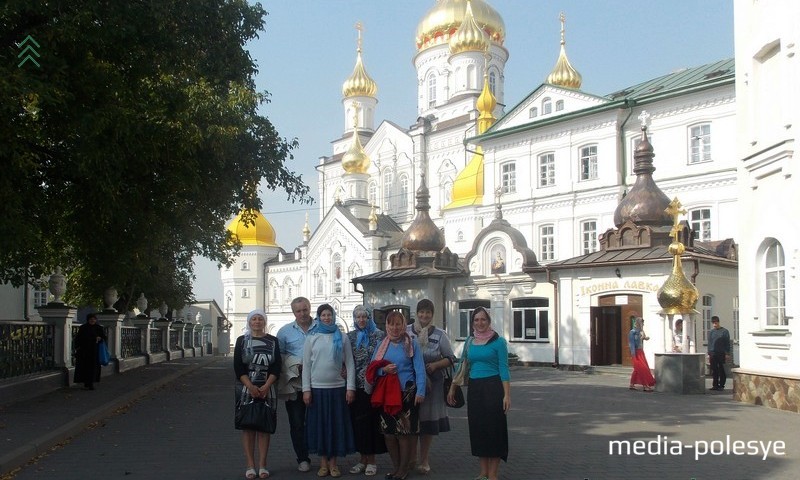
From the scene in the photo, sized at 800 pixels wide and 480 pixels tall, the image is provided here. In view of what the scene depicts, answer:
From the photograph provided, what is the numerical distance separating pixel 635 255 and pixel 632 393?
7.61 meters

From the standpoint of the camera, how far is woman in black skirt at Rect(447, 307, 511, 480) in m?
7.48

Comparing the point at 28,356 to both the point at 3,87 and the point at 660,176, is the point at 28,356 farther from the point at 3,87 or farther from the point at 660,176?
the point at 660,176

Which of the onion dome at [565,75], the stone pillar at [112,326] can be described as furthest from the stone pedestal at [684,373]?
the onion dome at [565,75]

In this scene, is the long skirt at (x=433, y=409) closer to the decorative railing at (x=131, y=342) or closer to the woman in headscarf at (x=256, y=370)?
the woman in headscarf at (x=256, y=370)

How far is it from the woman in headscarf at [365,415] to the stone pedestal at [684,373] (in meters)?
11.6

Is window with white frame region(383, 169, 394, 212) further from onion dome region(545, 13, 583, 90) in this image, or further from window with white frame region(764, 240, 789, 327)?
window with white frame region(764, 240, 789, 327)

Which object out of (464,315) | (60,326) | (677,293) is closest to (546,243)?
(464,315)

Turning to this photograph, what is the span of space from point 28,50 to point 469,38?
4827cm

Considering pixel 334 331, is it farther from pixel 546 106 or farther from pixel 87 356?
pixel 546 106

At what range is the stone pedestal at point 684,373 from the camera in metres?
18.1

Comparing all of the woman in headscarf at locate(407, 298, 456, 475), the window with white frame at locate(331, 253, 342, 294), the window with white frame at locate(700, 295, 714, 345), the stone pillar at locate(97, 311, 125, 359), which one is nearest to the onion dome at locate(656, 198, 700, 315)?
the window with white frame at locate(700, 295, 714, 345)

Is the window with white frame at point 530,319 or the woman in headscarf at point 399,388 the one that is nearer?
the woman in headscarf at point 399,388

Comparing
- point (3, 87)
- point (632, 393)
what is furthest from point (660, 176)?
point (3, 87)

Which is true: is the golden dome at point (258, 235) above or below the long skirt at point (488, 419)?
above
